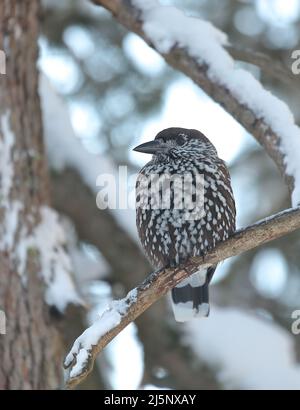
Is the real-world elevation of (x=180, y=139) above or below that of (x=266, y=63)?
below

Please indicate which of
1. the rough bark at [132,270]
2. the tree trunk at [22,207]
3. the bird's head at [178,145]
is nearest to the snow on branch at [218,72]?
the bird's head at [178,145]

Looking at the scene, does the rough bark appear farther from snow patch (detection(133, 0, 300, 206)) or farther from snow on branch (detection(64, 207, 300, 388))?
snow on branch (detection(64, 207, 300, 388))

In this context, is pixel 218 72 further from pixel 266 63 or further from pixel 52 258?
pixel 52 258

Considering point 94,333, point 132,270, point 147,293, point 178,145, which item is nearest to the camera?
point 94,333

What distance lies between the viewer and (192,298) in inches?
196

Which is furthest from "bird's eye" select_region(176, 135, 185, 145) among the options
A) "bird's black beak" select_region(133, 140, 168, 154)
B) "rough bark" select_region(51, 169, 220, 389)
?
"rough bark" select_region(51, 169, 220, 389)

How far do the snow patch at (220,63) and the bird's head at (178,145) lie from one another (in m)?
0.45

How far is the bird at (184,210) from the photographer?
470 cm

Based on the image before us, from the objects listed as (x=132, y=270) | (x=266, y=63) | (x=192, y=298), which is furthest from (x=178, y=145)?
(x=132, y=270)

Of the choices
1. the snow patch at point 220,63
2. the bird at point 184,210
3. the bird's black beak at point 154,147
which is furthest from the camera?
the bird's black beak at point 154,147

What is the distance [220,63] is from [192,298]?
1.31 metres

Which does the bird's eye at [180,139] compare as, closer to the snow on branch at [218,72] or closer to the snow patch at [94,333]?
the snow on branch at [218,72]

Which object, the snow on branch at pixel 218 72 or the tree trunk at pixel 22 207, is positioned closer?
the snow on branch at pixel 218 72

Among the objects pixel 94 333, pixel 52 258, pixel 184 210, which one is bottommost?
pixel 94 333
